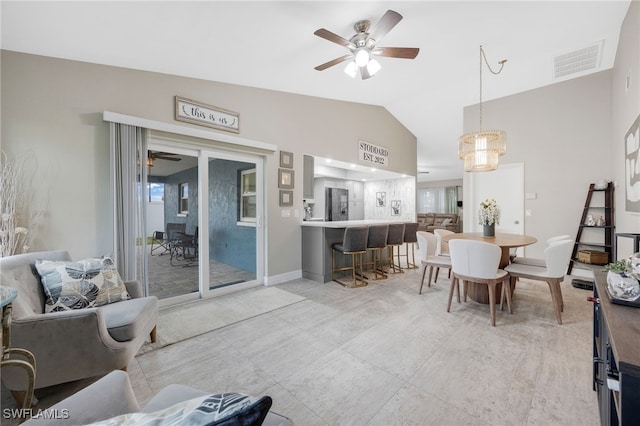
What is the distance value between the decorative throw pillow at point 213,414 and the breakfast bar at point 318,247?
11.4 ft

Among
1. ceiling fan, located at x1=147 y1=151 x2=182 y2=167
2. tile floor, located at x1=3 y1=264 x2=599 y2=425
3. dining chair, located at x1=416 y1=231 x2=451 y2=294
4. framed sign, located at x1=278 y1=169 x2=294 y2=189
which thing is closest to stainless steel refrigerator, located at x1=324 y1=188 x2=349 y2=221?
framed sign, located at x1=278 y1=169 x2=294 y2=189

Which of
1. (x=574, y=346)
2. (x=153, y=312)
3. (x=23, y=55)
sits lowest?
(x=574, y=346)

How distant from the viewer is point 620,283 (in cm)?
111

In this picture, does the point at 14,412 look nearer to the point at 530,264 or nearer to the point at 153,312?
the point at 153,312

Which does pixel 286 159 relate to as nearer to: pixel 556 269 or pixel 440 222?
pixel 556 269

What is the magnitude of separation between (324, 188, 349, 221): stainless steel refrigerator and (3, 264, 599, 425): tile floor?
461 cm

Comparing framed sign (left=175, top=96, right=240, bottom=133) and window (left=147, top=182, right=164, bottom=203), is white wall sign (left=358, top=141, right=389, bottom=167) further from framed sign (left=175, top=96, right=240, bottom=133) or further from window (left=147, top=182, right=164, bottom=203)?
window (left=147, top=182, right=164, bottom=203)

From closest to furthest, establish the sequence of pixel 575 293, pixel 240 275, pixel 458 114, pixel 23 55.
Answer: pixel 23 55
pixel 575 293
pixel 240 275
pixel 458 114

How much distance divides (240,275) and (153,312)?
189cm

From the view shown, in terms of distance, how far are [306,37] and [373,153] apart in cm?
322

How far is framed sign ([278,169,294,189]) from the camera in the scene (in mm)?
4027

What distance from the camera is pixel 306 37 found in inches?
107

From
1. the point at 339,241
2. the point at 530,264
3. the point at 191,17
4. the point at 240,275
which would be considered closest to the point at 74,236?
the point at 240,275

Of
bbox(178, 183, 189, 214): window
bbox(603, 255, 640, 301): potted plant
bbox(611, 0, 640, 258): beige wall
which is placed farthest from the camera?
bbox(178, 183, 189, 214): window
